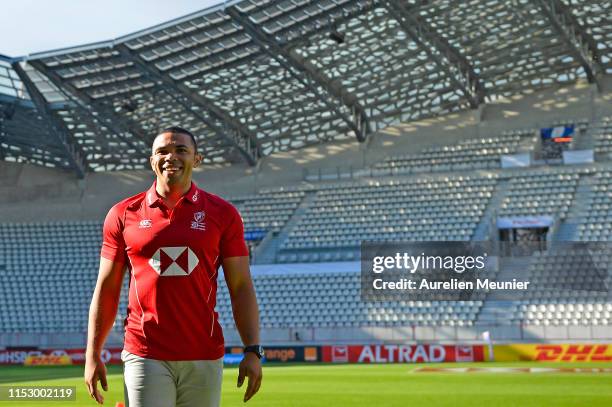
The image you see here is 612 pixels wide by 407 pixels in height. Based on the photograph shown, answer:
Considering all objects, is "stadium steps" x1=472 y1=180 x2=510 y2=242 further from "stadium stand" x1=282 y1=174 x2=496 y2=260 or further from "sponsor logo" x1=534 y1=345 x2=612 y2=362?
"sponsor logo" x1=534 y1=345 x2=612 y2=362

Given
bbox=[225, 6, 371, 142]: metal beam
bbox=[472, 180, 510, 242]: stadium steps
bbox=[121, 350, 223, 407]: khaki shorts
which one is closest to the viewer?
bbox=[121, 350, 223, 407]: khaki shorts

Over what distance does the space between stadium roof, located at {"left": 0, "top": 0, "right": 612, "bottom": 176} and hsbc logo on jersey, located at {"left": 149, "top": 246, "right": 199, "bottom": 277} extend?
115 feet

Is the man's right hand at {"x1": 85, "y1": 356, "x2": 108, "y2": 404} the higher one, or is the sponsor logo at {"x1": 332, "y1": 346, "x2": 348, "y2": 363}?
the man's right hand at {"x1": 85, "y1": 356, "x2": 108, "y2": 404}

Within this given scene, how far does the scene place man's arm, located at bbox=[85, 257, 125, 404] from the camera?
504cm

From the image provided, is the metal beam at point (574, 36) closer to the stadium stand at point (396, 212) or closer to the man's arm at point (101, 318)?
the stadium stand at point (396, 212)

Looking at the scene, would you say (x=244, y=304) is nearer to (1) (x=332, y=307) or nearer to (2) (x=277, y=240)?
(1) (x=332, y=307)

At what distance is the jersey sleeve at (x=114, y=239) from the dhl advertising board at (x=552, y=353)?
2860 cm

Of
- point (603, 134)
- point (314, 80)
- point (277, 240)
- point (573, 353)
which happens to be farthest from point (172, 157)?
point (603, 134)

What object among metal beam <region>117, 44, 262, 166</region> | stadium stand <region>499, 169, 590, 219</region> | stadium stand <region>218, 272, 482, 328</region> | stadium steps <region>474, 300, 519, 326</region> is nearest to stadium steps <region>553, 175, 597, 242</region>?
stadium stand <region>499, 169, 590, 219</region>

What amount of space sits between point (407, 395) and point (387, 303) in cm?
2219

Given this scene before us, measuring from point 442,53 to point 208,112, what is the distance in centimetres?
1260

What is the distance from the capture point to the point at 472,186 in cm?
4750

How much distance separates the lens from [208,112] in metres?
A: 49.0

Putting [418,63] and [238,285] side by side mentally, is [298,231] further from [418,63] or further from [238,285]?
[238,285]
